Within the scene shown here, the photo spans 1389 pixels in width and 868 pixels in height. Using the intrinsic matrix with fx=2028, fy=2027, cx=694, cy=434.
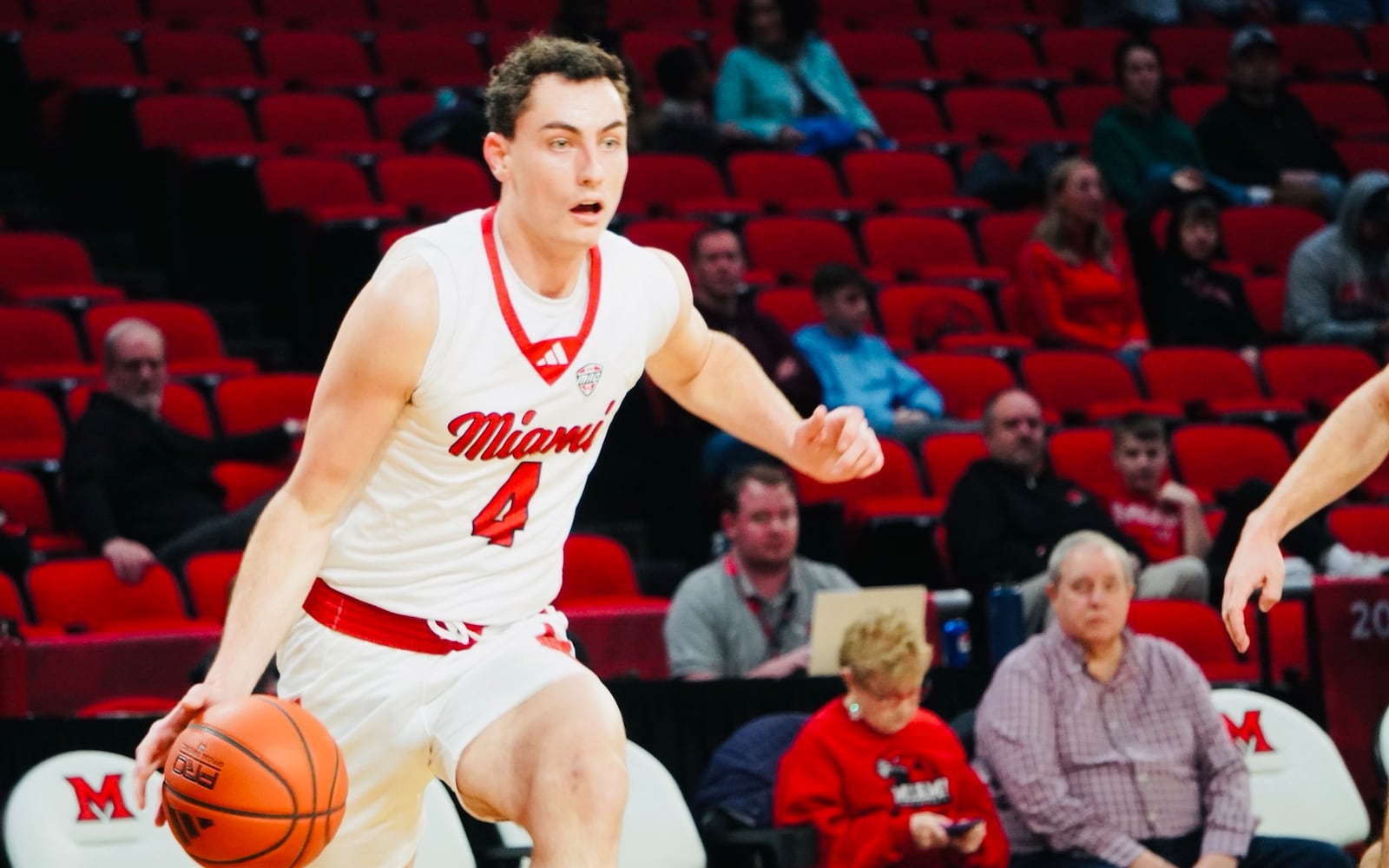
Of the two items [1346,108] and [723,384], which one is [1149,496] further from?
[1346,108]

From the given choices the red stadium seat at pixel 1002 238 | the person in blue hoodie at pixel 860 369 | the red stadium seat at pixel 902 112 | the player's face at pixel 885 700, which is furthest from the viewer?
Result: the red stadium seat at pixel 902 112

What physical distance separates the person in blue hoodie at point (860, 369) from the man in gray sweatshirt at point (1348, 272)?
8.07 ft

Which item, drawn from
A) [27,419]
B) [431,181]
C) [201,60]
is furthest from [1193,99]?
[27,419]

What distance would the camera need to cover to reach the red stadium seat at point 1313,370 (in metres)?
9.93

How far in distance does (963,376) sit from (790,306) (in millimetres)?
873

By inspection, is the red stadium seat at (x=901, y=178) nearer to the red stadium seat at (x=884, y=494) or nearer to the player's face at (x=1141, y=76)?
the player's face at (x=1141, y=76)

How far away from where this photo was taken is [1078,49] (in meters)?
13.2

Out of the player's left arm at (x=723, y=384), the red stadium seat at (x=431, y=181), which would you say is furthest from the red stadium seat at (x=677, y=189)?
the player's left arm at (x=723, y=384)

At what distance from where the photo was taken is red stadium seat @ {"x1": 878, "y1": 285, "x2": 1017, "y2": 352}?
984 cm

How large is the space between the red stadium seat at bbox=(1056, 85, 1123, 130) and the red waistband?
933 centimetres

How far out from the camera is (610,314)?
377cm

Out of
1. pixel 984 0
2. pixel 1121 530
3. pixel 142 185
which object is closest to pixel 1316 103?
pixel 984 0

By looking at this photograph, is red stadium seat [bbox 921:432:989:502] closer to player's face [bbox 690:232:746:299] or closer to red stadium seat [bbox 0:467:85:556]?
player's face [bbox 690:232:746:299]

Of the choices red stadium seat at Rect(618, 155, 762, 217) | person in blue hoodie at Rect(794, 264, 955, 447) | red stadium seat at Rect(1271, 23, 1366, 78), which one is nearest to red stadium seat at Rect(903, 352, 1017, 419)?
person in blue hoodie at Rect(794, 264, 955, 447)
